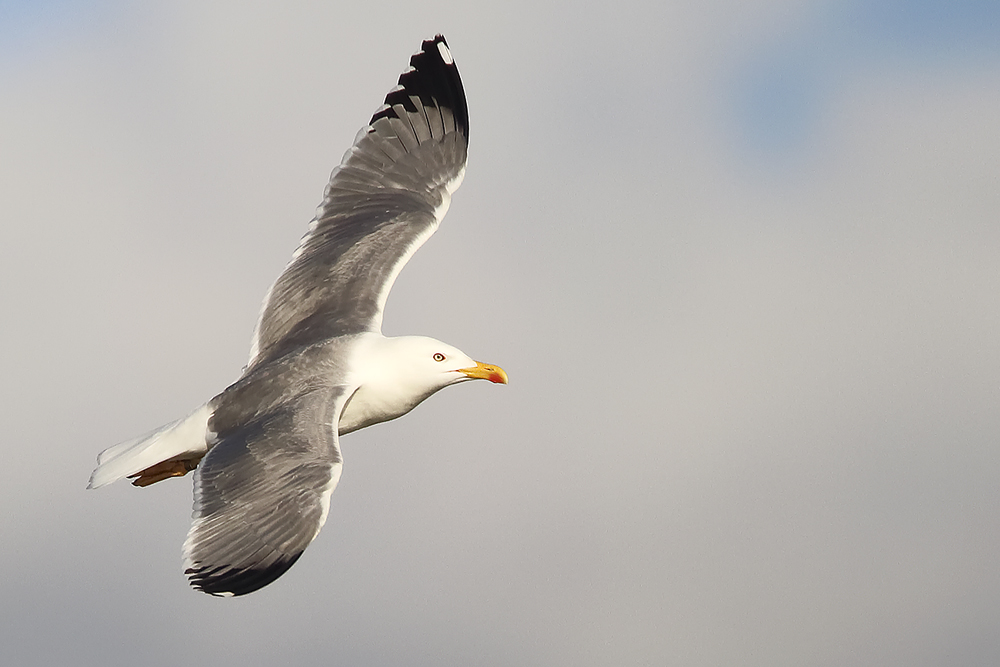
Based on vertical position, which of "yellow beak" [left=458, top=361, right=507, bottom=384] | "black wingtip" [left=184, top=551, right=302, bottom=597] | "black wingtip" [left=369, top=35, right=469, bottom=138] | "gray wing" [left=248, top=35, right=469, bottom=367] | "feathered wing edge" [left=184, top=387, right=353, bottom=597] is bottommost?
"black wingtip" [left=184, top=551, right=302, bottom=597]

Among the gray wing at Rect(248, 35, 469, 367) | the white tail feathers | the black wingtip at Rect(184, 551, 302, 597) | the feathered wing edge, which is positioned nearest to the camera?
the black wingtip at Rect(184, 551, 302, 597)

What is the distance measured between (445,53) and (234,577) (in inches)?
327

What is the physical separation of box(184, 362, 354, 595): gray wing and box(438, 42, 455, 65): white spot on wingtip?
5428mm

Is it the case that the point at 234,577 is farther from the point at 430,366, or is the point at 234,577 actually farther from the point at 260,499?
the point at 430,366

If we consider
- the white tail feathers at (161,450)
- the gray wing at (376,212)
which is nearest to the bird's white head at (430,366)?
the gray wing at (376,212)

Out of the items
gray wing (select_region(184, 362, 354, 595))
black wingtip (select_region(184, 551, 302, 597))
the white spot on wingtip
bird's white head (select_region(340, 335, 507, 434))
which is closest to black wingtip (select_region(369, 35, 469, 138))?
the white spot on wingtip

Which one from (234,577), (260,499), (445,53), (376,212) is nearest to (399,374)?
(260,499)

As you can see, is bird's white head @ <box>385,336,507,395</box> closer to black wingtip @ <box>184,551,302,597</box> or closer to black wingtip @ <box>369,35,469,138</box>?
black wingtip @ <box>184,551,302,597</box>

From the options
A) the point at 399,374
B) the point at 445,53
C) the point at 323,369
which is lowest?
the point at 399,374

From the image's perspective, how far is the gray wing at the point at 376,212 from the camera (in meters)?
15.8

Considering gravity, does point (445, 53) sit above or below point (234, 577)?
above

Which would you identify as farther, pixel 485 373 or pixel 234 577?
pixel 485 373

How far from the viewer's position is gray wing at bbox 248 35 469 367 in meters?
15.8

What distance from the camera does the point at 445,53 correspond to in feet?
57.2
